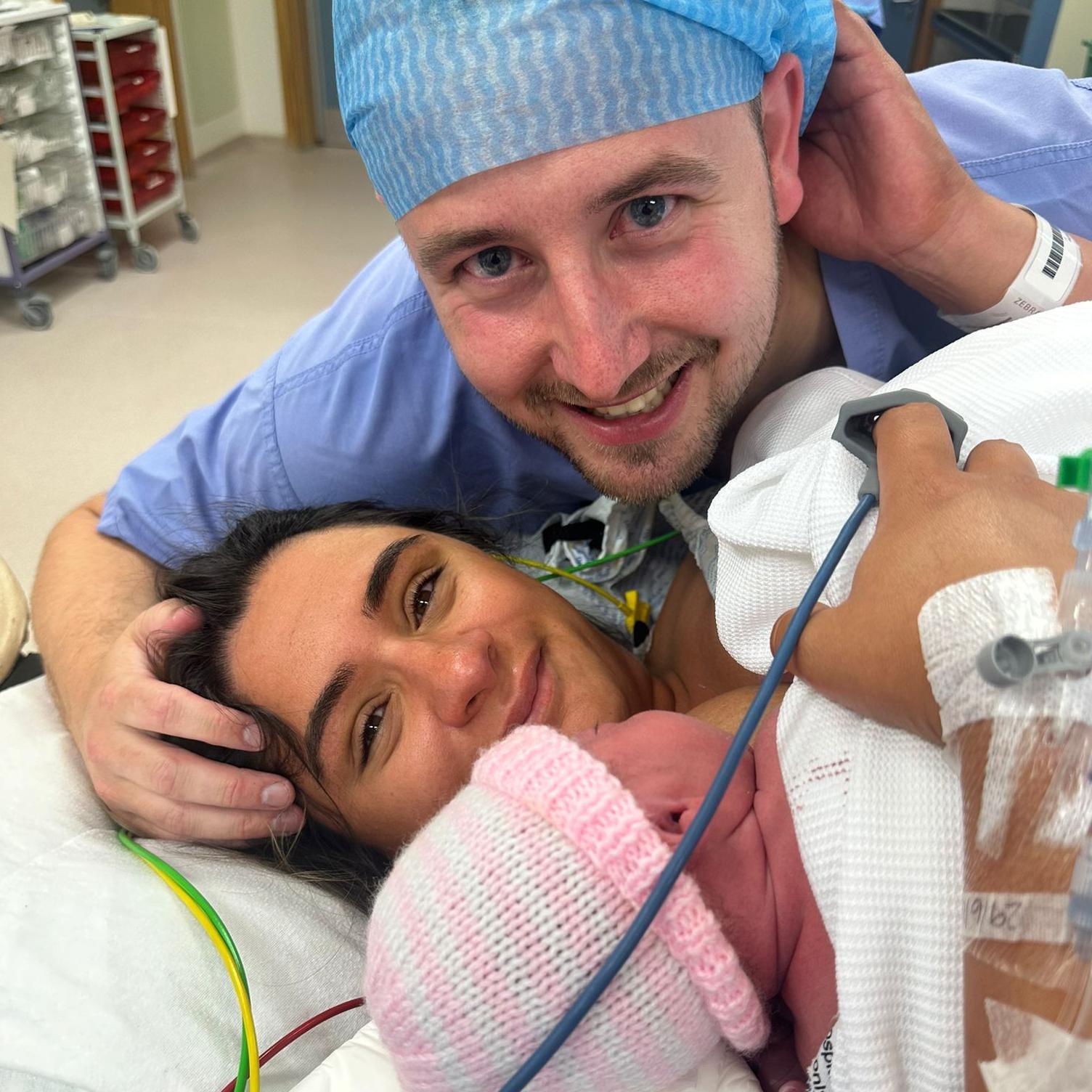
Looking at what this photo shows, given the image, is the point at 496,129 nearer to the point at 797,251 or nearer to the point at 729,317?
the point at 729,317

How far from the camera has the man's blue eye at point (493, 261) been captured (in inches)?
42.5

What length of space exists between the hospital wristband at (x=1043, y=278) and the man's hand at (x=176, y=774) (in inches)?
40.8

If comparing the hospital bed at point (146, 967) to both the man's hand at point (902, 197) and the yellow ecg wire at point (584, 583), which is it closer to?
the yellow ecg wire at point (584, 583)

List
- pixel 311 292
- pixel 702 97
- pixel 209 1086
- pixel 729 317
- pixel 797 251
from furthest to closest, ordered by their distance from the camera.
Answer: pixel 311 292, pixel 797 251, pixel 729 317, pixel 702 97, pixel 209 1086

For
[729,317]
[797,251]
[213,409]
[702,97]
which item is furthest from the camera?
[213,409]

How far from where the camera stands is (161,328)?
11.6 ft

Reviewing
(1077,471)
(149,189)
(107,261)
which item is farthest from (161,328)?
(1077,471)

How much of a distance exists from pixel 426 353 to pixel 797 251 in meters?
0.56

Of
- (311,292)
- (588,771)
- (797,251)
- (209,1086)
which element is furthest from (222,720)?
(311,292)

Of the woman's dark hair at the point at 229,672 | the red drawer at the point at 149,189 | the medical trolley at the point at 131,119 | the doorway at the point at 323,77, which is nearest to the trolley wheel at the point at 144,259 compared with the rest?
the medical trolley at the point at 131,119

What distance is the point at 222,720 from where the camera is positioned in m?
1.10

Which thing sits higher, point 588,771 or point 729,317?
point 729,317

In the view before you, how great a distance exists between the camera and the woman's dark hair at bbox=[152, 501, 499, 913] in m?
1.14

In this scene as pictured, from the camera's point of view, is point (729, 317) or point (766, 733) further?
point (729, 317)
